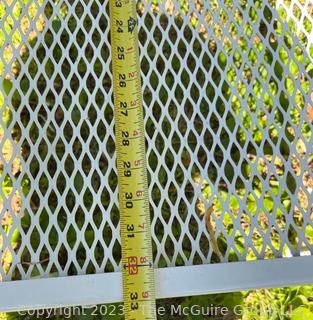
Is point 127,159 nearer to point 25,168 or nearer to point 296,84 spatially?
point 25,168

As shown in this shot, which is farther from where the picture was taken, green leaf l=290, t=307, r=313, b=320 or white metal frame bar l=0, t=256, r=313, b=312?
green leaf l=290, t=307, r=313, b=320

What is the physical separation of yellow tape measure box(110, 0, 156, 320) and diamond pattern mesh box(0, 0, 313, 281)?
0.06 metres

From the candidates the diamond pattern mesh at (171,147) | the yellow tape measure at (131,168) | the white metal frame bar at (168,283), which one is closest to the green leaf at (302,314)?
the diamond pattern mesh at (171,147)

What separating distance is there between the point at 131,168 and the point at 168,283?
0.78 feet

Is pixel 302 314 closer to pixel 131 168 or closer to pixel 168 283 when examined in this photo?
pixel 168 283

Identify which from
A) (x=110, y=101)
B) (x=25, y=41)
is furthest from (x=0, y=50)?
(x=110, y=101)

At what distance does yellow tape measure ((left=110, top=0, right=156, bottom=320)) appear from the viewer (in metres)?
0.96

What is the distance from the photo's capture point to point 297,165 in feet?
4.55

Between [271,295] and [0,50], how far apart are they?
893mm

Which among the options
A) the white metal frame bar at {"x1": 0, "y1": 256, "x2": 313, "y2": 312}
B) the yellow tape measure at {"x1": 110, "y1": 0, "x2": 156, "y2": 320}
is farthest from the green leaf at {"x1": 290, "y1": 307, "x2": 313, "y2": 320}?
the yellow tape measure at {"x1": 110, "y1": 0, "x2": 156, "y2": 320}

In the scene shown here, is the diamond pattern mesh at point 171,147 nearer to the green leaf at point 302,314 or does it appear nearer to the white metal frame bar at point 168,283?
the white metal frame bar at point 168,283

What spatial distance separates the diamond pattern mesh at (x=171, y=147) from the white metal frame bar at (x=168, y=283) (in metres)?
0.03

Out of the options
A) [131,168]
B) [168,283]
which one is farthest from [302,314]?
[131,168]

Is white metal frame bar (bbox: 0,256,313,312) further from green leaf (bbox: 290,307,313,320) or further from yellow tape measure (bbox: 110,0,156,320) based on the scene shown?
green leaf (bbox: 290,307,313,320)
